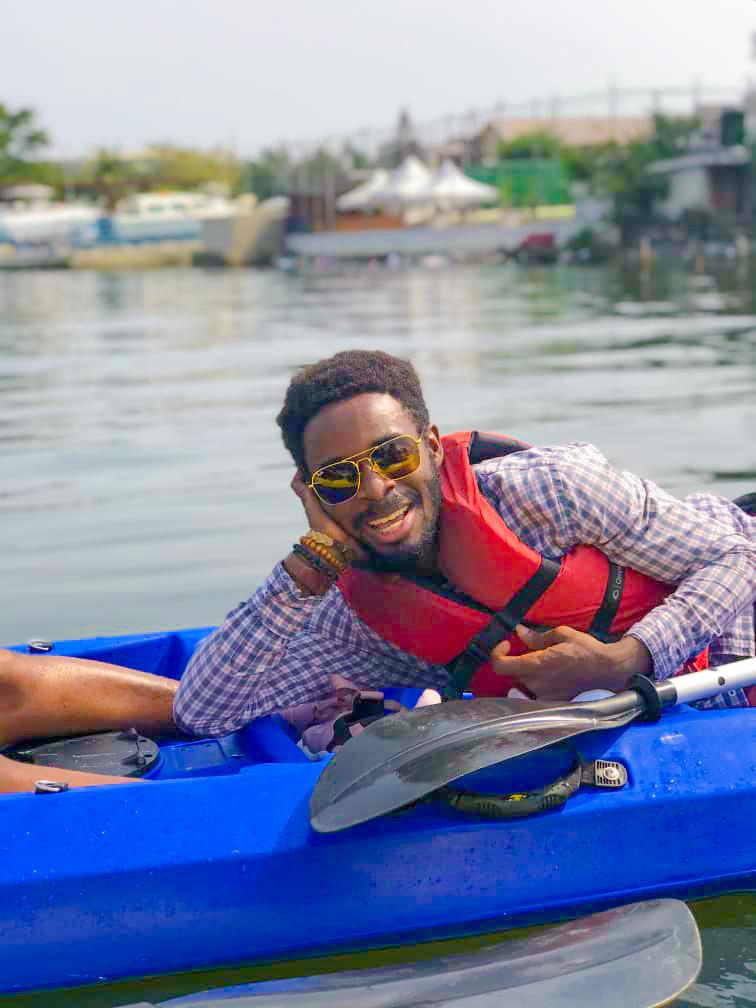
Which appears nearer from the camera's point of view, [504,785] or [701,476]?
[504,785]

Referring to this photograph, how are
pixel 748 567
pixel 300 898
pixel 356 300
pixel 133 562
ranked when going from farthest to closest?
pixel 356 300, pixel 133 562, pixel 748 567, pixel 300 898

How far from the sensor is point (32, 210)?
225ft

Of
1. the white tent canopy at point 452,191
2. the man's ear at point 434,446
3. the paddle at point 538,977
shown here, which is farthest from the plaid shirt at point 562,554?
the white tent canopy at point 452,191

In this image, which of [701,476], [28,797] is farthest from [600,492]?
[701,476]

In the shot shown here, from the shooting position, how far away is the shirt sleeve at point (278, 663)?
349 cm

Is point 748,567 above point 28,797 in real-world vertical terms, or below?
above

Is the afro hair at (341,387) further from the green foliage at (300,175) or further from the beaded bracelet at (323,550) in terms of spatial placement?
the green foliage at (300,175)

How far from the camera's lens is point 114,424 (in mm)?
11047

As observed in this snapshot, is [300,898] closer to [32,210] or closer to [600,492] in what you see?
[600,492]

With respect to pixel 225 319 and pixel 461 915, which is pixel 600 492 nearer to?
pixel 461 915

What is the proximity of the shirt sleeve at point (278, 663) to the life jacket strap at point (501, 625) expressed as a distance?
260mm

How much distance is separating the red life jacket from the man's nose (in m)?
0.18

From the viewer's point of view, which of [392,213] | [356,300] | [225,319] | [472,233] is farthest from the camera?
[392,213]

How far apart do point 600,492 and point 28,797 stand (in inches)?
55.0
